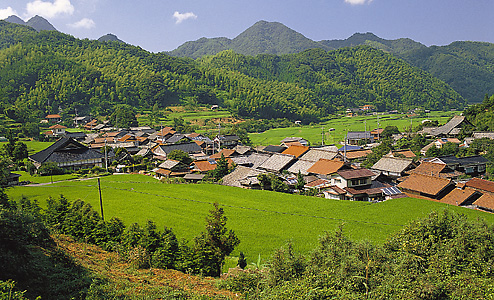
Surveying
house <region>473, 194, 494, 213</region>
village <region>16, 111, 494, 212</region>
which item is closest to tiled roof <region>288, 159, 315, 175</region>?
village <region>16, 111, 494, 212</region>

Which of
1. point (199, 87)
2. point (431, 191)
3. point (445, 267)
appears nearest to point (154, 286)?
point (445, 267)

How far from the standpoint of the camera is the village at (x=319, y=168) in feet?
68.2

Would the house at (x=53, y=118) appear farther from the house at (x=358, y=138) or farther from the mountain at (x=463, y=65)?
the mountain at (x=463, y=65)

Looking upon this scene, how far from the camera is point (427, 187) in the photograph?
20500 millimetres

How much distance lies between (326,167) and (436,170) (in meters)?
8.29

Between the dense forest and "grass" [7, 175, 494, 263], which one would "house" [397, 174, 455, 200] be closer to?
"grass" [7, 175, 494, 263]

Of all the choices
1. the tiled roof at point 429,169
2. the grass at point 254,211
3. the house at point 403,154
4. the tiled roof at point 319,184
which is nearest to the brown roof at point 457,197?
the grass at point 254,211

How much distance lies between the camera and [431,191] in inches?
787

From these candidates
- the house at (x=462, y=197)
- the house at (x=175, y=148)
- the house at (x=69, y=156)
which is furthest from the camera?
the house at (x=175, y=148)

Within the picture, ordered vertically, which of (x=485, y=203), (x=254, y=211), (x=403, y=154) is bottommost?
(x=254, y=211)

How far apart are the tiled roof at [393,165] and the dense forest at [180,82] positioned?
47445 millimetres

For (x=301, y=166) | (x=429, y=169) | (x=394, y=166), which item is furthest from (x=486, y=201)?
(x=301, y=166)

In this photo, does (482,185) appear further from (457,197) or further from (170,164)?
(170,164)

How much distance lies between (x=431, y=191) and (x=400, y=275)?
50.5 feet
